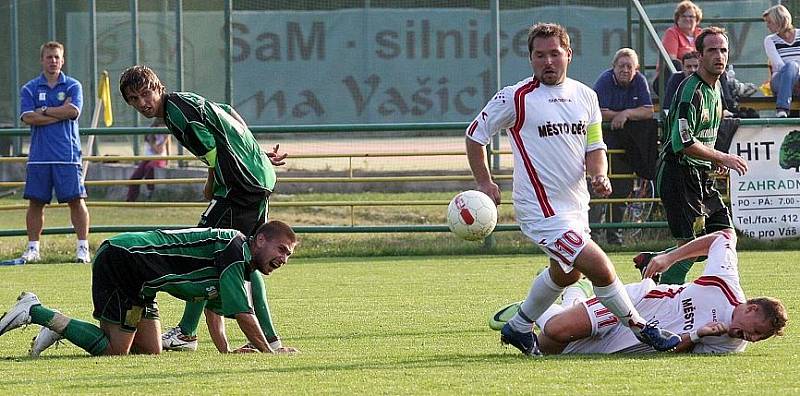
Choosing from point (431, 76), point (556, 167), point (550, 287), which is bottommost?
point (550, 287)

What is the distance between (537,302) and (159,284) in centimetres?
205

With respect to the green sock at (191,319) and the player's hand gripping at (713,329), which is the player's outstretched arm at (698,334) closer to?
the player's hand gripping at (713,329)

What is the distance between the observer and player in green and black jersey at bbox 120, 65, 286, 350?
7.91 meters

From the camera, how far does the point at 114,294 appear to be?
25.1ft

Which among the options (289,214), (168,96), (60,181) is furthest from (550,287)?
(289,214)

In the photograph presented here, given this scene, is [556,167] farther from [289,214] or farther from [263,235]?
[289,214]

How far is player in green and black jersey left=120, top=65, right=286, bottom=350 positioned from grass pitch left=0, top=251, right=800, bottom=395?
349 mm

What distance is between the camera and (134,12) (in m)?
18.5

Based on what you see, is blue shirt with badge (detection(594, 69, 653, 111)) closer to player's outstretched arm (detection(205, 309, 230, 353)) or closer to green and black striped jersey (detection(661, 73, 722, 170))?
green and black striped jersey (detection(661, 73, 722, 170))

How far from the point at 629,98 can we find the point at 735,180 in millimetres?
1436

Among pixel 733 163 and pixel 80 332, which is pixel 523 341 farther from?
pixel 80 332

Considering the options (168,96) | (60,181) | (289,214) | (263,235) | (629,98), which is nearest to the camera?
(263,235)

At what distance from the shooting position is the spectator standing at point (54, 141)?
45.8 ft

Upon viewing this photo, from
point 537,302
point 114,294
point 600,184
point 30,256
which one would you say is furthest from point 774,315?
point 30,256
